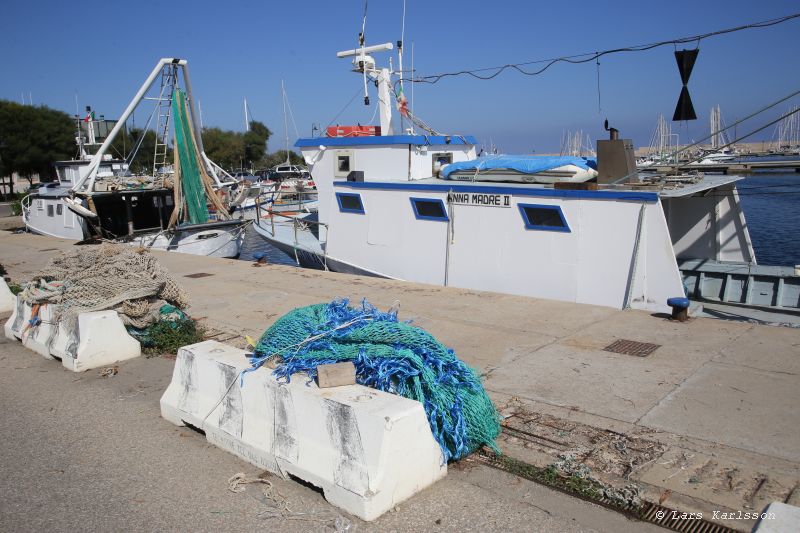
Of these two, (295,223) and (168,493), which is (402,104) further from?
(168,493)

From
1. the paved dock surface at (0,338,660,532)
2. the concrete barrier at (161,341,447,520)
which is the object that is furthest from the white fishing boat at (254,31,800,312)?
the concrete barrier at (161,341,447,520)

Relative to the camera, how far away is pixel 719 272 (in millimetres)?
11086

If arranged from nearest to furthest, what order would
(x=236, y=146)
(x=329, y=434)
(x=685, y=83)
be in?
(x=329, y=434) < (x=685, y=83) < (x=236, y=146)

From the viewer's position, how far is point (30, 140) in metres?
46.2

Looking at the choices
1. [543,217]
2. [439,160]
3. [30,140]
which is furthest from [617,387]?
[30,140]

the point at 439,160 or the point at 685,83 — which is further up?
the point at 685,83

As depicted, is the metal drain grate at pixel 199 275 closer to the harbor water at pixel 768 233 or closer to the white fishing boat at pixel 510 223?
the white fishing boat at pixel 510 223

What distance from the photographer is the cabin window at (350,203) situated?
13.3 m

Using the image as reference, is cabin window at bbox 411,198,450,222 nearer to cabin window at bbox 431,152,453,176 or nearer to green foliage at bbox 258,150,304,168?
cabin window at bbox 431,152,453,176

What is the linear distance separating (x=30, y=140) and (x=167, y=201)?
32.8 m

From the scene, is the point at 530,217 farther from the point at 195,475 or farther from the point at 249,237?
the point at 249,237

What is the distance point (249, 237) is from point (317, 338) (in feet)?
91.7

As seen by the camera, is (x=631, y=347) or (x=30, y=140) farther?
(x=30, y=140)

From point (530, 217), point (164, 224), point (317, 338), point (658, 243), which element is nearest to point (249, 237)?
point (164, 224)
